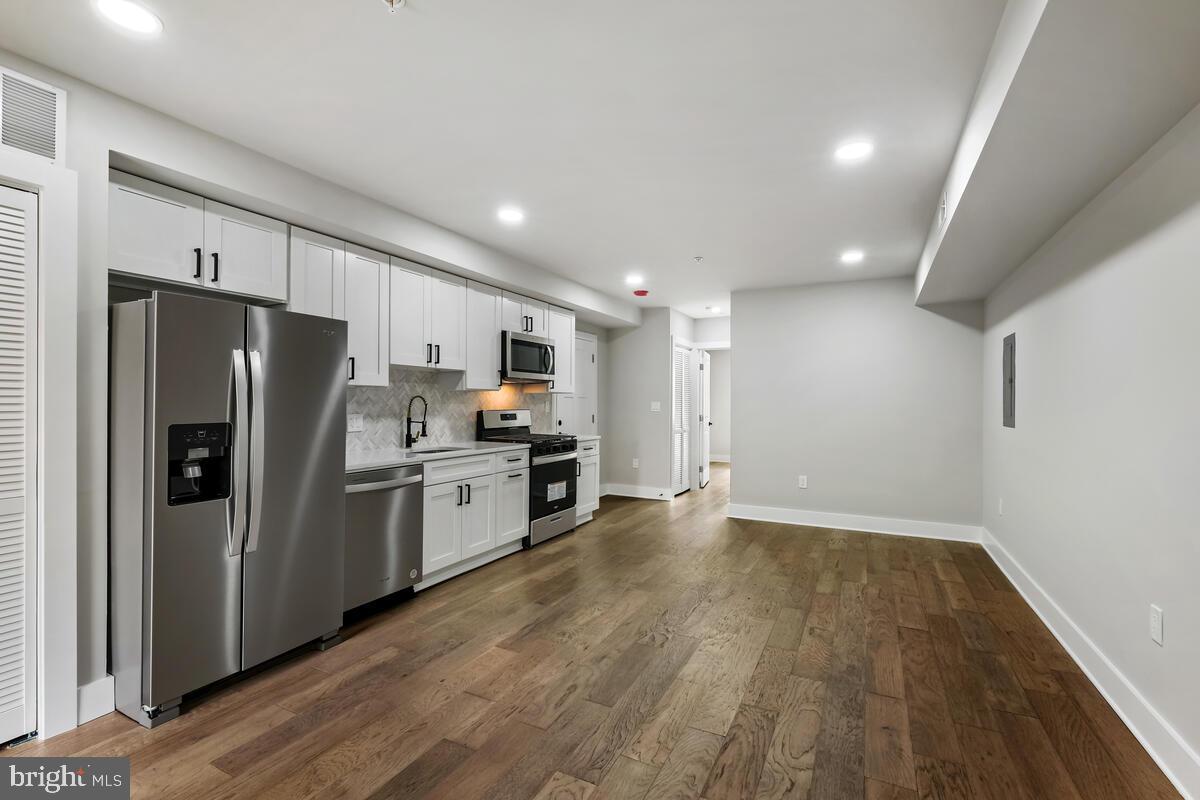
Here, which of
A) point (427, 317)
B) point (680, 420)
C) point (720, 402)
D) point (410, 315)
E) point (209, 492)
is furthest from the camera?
point (720, 402)

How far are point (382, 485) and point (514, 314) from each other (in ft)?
7.24

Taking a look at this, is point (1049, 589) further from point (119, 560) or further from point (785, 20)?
point (119, 560)

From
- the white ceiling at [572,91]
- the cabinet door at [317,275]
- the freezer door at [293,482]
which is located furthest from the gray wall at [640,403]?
the freezer door at [293,482]

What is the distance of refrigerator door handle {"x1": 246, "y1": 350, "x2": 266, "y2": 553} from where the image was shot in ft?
7.88

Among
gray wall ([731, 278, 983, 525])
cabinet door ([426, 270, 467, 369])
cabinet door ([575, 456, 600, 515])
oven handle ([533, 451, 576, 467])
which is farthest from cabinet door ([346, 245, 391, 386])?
gray wall ([731, 278, 983, 525])

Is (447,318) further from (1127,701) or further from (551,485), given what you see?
(1127,701)

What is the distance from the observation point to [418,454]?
376 cm

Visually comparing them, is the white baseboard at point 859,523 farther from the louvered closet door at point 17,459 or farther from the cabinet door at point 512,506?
the louvered closet door at point 17,459

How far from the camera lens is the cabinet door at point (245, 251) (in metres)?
2.71

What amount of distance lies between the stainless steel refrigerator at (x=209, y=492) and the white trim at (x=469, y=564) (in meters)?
0.97

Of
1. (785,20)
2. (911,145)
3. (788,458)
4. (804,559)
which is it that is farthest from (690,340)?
(785,20)

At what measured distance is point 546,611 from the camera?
3277mm

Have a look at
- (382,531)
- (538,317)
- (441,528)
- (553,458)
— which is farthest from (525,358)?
(382,531)

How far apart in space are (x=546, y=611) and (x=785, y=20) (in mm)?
3045
